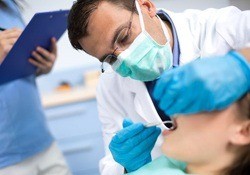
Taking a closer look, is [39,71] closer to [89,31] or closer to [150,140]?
[89,31]

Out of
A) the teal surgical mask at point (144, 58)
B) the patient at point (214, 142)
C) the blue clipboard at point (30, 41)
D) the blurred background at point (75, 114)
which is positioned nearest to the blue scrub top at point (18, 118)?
the blue clipboard at point (30, 41)

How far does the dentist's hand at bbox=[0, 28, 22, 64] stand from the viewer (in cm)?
99

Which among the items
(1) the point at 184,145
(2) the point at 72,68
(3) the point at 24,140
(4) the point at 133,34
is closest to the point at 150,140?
(1) the point at 184,145

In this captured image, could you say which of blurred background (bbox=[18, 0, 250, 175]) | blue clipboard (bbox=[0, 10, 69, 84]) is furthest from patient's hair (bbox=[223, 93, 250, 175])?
blurred background (bbox=[18, 0, 250, 175])

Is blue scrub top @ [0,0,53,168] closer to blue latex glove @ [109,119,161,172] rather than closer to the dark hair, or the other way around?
the dark hair

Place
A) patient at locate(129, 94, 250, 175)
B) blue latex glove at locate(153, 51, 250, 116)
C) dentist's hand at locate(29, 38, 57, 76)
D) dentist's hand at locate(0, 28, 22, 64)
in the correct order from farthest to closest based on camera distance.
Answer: dentist's hand at locate(29, 38, 57, 76)
dentist's hand at locate(0, 28, 22, 64)
patient at locate(129, 94, 250, 175)
blue latex glove at locate(153, 51, 250, 116)

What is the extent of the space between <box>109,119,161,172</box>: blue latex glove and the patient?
0.08 m

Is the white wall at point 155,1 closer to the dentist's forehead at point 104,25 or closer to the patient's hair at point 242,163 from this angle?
the dentist's forehead at point 104,25

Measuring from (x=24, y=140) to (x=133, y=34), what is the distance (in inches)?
22.2

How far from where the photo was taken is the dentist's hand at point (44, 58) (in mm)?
1138

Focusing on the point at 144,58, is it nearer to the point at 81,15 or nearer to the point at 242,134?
the point at 81,15

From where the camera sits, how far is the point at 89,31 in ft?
2.94

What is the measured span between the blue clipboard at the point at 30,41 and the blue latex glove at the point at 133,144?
0.43 metres

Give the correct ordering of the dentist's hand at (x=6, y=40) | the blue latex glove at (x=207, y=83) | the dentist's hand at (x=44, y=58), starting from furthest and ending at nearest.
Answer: the dentist's hand at (x=44, y=58) → the dentist's hand at (x=6, y=40) → the blue latex glove at (x=207, y=83)
